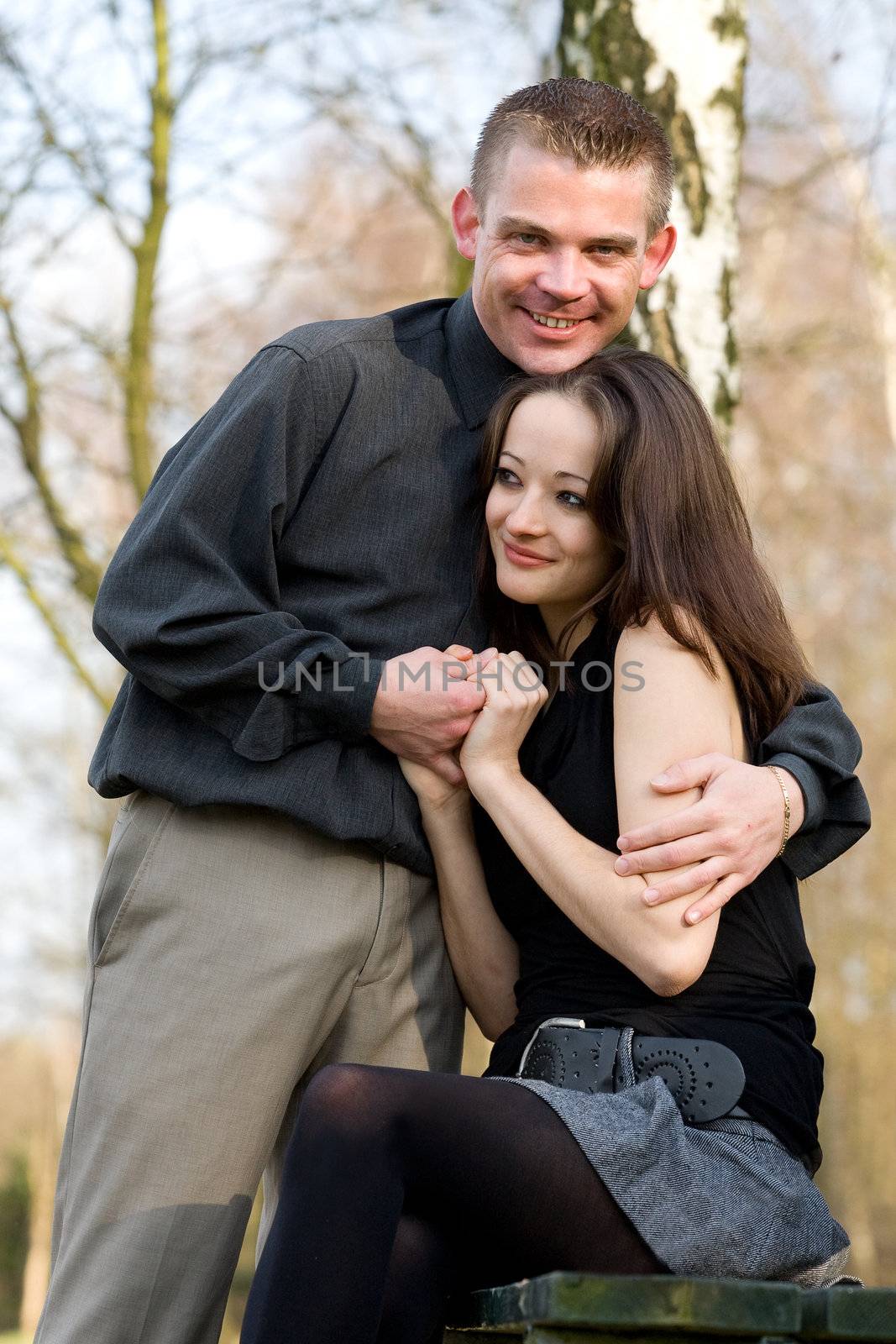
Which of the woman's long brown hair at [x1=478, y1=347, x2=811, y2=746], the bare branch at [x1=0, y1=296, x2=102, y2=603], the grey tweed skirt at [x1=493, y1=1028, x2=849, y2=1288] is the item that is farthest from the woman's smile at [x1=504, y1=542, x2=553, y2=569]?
the bare branch at [x1=0, y1=296, x2=102, y2=603]

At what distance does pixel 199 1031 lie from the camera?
2375 millimetres

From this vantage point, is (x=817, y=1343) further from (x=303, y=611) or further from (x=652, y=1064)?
(x=303, y=611)

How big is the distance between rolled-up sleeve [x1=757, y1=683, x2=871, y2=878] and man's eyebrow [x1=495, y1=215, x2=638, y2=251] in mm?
Answer: 862

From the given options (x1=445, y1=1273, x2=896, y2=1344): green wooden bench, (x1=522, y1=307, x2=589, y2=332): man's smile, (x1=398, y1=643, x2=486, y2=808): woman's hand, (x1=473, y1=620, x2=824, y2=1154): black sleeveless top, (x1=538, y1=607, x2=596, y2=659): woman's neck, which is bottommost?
(x1=445, y1=1273, x2=896, y2=1344): green wooden bench

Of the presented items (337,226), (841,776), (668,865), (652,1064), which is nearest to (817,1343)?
(652,1064)

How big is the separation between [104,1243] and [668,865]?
1058 mm

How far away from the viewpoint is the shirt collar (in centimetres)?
274

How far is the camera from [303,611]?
2.56 m

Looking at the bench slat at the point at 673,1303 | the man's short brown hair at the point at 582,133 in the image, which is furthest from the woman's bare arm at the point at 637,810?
the man's short brown hair at the point at 582,133

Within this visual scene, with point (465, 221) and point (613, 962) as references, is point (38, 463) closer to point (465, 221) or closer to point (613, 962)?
point (465, 221)

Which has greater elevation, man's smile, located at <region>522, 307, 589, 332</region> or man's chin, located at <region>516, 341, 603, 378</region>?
man's smile, located at <region>522, 307, 589, 332</region>

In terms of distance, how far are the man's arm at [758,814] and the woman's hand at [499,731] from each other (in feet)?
0.94

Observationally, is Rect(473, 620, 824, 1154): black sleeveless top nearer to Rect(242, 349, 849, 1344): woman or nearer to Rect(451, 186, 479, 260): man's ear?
Rect(242, 349, 849, 1344): woman

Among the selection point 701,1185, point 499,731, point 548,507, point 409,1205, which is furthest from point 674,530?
point 409,1205
